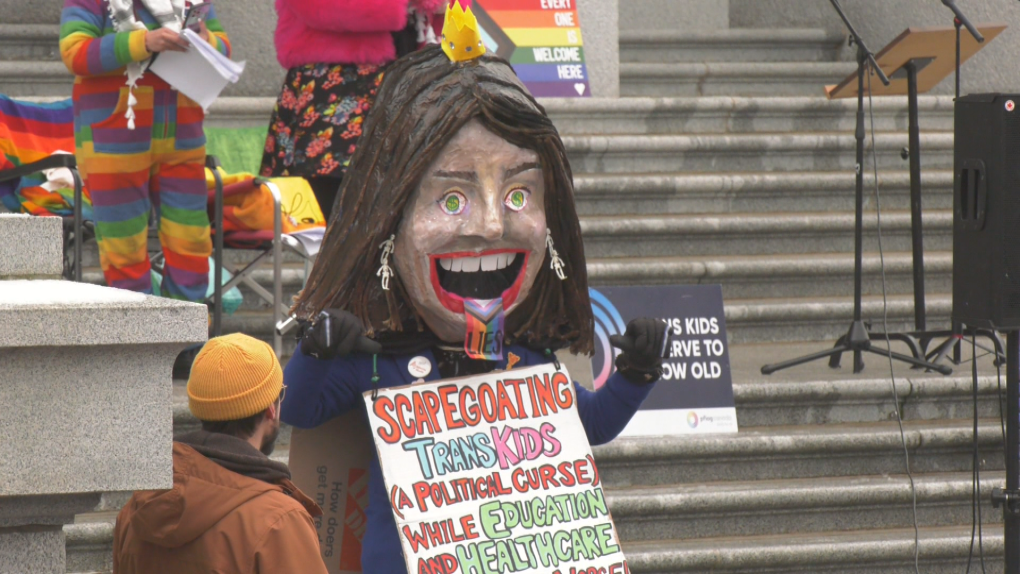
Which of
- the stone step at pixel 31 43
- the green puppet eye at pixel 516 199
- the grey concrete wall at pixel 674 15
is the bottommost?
the green puppet eye at pixel 516 199

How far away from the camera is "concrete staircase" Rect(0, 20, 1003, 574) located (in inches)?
196

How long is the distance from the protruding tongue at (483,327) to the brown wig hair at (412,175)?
0.33 ft

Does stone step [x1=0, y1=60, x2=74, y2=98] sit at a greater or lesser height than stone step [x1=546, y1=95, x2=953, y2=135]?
greater

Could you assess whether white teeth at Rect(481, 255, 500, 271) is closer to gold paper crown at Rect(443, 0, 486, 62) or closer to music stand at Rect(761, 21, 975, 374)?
gold paper crown at Rect(443, 0, 486, 62)

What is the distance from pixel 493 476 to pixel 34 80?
207 inches

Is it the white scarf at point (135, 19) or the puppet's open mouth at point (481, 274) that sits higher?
the white scarf at point (135, 19)

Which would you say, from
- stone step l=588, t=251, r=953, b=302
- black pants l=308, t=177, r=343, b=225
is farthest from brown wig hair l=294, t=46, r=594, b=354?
Result: stone step l=588, t=251, r=953, b=302

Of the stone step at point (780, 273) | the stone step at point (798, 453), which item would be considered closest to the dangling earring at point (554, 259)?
the stone step at point (798, 453)

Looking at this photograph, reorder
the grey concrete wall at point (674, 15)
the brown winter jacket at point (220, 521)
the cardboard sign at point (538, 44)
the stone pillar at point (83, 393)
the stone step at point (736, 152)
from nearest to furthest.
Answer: the stone pillar at point (83, 393) → the brown winter jacket at point (220, 521) → the stone step at point (736, 152) → the cardboard sign at point (538, 44) → the grey concrete wall at point (674, 15)

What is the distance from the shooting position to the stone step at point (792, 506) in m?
4.93

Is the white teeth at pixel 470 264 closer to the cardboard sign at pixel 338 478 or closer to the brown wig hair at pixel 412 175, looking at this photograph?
the brown wig hair at pixel 412 175

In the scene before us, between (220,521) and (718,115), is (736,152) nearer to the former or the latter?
(718,115)

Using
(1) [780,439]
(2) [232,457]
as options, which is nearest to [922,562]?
(1) [780,439]

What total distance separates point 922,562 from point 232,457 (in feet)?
11.0
